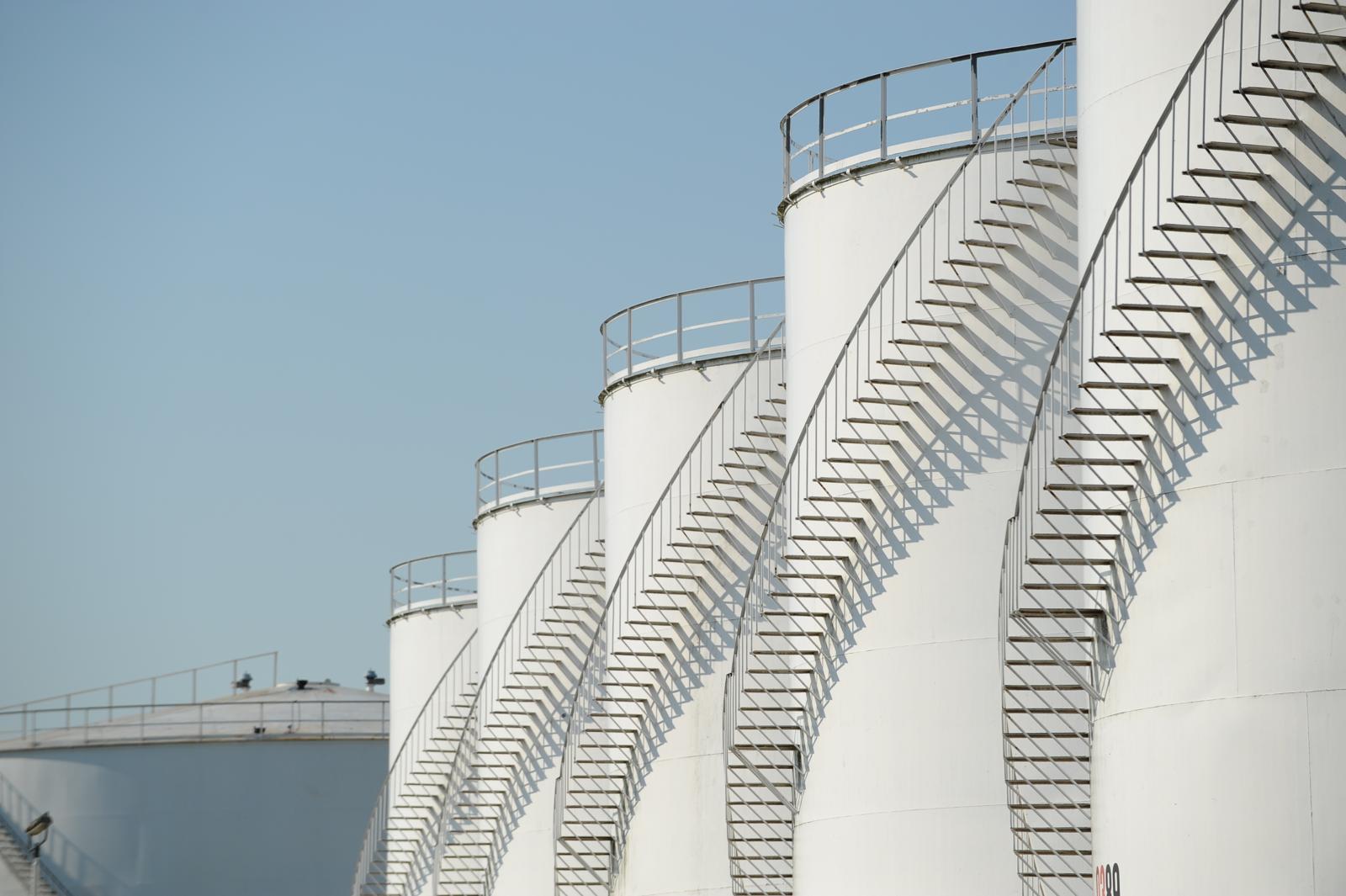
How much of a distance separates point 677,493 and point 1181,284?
1264 cm

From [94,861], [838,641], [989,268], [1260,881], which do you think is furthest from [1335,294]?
[94,861]

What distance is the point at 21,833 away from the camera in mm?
46000

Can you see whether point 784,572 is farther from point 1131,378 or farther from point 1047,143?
point 1131,378

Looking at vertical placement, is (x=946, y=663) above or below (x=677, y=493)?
below

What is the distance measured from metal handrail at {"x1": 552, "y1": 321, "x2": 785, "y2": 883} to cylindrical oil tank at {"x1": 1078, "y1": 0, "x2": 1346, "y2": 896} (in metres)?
11.2

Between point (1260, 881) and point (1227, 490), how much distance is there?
2873mm

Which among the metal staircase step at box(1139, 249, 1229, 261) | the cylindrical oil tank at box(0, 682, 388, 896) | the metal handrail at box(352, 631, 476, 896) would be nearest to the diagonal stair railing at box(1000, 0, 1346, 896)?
the metal staircase step at box(1139, 249, 1229, 261)

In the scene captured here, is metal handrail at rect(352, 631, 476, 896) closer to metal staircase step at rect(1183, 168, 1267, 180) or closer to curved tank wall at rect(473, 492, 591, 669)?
curved tank wall at rect(473, 492, 591, 669)

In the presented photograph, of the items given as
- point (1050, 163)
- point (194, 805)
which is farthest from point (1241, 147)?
point (194, 805)

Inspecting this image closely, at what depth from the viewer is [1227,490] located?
15.7 m

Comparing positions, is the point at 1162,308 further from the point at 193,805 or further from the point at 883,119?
the point at 193,805

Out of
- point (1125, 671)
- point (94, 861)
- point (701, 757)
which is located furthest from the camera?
point (94, 861)

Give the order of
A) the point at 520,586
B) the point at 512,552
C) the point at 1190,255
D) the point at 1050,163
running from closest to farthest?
1. the point at 1190,255
2. the point at 1050,163
3. the point at 520,586
4. the point at 512,552

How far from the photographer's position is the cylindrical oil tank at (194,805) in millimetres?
45469
